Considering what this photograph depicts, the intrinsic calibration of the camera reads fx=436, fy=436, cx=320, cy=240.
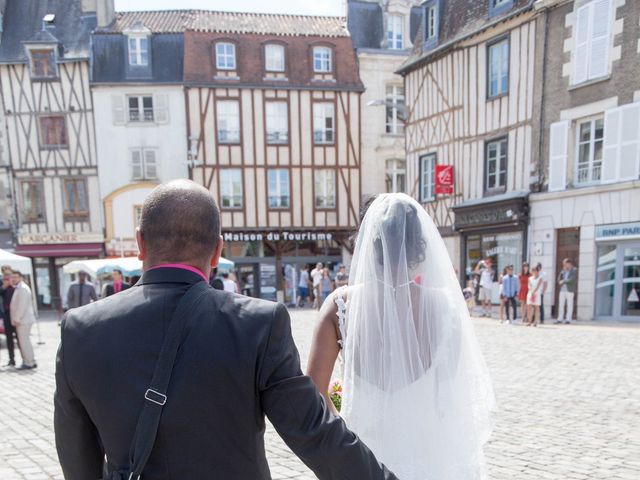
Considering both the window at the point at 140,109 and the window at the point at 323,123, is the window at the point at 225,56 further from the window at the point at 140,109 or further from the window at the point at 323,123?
the window at the point at 323,123

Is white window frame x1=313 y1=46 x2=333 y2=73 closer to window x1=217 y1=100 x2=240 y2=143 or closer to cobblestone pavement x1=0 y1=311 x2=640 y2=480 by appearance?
window x1=217 y1=100 x2=240 y2=143

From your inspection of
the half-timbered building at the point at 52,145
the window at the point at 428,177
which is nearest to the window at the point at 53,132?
→ the half-timbered building at the point at 52,145

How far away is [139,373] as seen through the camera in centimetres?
99

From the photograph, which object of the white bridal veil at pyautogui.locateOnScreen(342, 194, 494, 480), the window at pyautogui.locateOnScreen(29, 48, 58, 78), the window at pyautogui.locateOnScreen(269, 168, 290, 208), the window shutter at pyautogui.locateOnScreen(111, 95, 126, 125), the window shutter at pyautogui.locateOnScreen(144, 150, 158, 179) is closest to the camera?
the white bridal veil at pyautogui.locateOnScreen(342, 194, 494, 480)

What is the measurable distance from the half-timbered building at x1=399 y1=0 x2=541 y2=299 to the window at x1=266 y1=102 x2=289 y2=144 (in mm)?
5209

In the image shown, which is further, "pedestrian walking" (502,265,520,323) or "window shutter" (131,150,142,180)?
"window shutter" (131,150,142,180)

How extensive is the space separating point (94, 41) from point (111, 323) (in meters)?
20.5

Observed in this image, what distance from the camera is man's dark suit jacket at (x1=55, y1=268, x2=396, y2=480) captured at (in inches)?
39.0

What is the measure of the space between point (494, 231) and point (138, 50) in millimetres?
15538

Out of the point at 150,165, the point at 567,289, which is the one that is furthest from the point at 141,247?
the point at 150,165

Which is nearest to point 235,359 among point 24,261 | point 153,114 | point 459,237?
point 24,261

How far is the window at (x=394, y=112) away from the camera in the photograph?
63.4ft

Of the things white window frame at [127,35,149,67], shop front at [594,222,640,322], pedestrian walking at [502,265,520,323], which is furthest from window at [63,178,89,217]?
shop front at [594,222,640,322]

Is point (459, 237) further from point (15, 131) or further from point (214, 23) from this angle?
point (15, 131)
